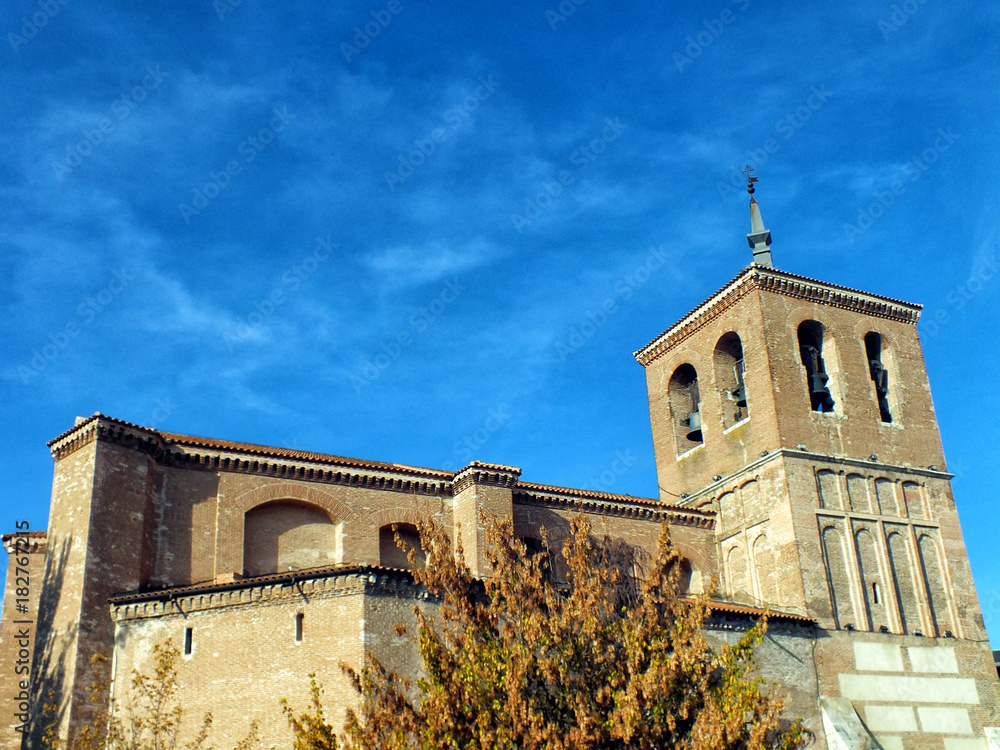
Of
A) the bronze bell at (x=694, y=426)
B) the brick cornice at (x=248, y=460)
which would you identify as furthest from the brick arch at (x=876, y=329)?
the brick cornice at (x=248, y=460)

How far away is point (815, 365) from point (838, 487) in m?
3.41

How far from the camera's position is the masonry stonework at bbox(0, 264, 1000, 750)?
18.6m

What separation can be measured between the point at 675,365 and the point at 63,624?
17042mm

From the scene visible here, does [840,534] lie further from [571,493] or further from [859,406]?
[571,493]

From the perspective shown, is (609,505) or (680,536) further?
(680,536)

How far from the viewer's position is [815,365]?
26609 mm

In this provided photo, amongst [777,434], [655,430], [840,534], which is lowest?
[840,534]

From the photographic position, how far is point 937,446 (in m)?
26.7

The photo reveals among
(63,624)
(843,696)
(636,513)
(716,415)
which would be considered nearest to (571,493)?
(636,513)

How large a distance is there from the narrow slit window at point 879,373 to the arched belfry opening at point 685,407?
15.0 feet

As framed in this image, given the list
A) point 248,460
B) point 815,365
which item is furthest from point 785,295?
point 248,460

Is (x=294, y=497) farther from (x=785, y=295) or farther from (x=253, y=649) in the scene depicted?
(x=785, y=295)

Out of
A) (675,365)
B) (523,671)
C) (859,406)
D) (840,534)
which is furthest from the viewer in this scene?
(675,365)

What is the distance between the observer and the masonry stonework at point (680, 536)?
734 inches
